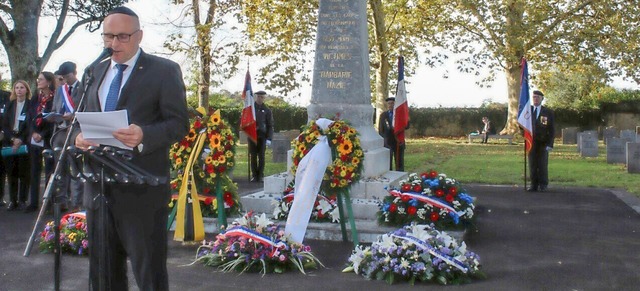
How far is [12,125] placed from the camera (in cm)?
1149

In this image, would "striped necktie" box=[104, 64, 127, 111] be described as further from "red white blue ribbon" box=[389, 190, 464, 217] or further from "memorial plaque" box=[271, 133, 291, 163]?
"memorial plaque" box=[271, 133, 291, 163]

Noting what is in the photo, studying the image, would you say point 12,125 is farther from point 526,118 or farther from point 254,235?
point 526,118

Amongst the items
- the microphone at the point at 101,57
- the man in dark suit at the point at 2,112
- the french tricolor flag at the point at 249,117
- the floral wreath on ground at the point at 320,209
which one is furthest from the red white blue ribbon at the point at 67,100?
the french tricolor flag at the point at 249,117

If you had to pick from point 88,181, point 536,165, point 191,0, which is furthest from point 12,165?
point 191,0

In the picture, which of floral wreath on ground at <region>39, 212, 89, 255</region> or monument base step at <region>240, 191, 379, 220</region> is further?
monument base step at <region>240, 191, 379, 220</region>

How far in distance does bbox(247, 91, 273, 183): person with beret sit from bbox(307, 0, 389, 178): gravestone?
13.3 ft

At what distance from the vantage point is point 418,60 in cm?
3491

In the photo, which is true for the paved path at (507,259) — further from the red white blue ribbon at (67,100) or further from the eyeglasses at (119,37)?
the eyeglasses at (119,37)

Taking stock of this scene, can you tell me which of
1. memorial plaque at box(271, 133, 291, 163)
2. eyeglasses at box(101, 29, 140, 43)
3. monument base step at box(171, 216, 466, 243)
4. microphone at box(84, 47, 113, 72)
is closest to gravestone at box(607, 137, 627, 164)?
memorial plaque at box(271, 133, 291, 163)

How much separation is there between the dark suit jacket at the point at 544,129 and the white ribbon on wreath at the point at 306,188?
7.62 m

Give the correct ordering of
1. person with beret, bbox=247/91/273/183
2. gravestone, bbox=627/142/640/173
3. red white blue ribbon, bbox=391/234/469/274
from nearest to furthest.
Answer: red white blue ribbon, bbox=391/234/469/274 → person with beret, bbox=247/91/273/183 → gravestone, bbox=627/142/640/173

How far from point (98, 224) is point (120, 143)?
431 millimetres

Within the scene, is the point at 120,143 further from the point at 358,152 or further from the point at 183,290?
the point at 358,152

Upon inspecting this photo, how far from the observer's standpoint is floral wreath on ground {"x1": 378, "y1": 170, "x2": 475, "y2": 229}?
8992mm
